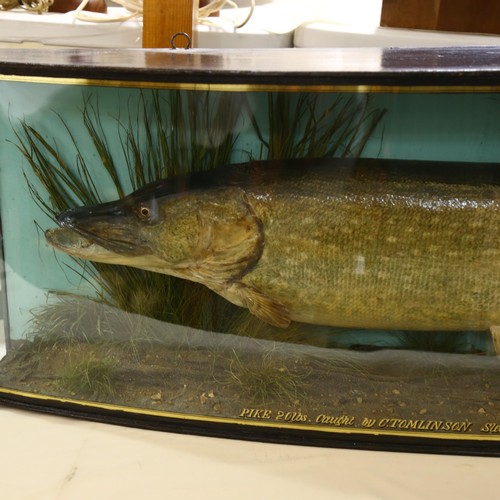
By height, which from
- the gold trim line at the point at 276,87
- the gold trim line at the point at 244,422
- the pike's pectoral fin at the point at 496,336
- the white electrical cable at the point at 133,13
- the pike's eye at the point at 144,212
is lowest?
the gold trim line at the point at 244,422

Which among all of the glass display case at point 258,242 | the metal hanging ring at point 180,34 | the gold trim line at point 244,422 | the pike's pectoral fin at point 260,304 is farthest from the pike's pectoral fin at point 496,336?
the metal hanging ring at point 180,34

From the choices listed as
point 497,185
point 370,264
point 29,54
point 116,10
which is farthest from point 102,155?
point 116,10

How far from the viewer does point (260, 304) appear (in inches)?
32.7

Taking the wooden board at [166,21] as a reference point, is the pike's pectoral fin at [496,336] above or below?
below

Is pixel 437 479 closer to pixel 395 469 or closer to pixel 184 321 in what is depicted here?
pixel 395 469

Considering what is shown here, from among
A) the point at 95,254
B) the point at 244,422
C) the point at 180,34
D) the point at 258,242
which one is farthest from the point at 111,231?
the point at 180,34

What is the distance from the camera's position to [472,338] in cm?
86

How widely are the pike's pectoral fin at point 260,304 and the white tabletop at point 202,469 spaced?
17cm

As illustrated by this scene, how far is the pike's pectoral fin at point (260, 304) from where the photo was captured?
2.71 feet

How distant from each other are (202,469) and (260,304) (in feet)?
0.71

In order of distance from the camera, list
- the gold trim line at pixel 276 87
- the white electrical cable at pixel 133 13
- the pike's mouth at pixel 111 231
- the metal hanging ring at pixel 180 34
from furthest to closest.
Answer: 1. the white electrical cable at pixel 133 13
2. the metal hanging ring at pixel 180 34
3. the pike's mouth at pixel 111 231
4. the gold trim line at pixel 276 87

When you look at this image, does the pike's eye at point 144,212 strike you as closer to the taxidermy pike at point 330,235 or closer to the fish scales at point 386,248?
the taxidermy pike at point 330,235

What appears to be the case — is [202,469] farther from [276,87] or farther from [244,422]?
[276,87]

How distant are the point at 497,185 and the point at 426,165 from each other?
0.27 feet
